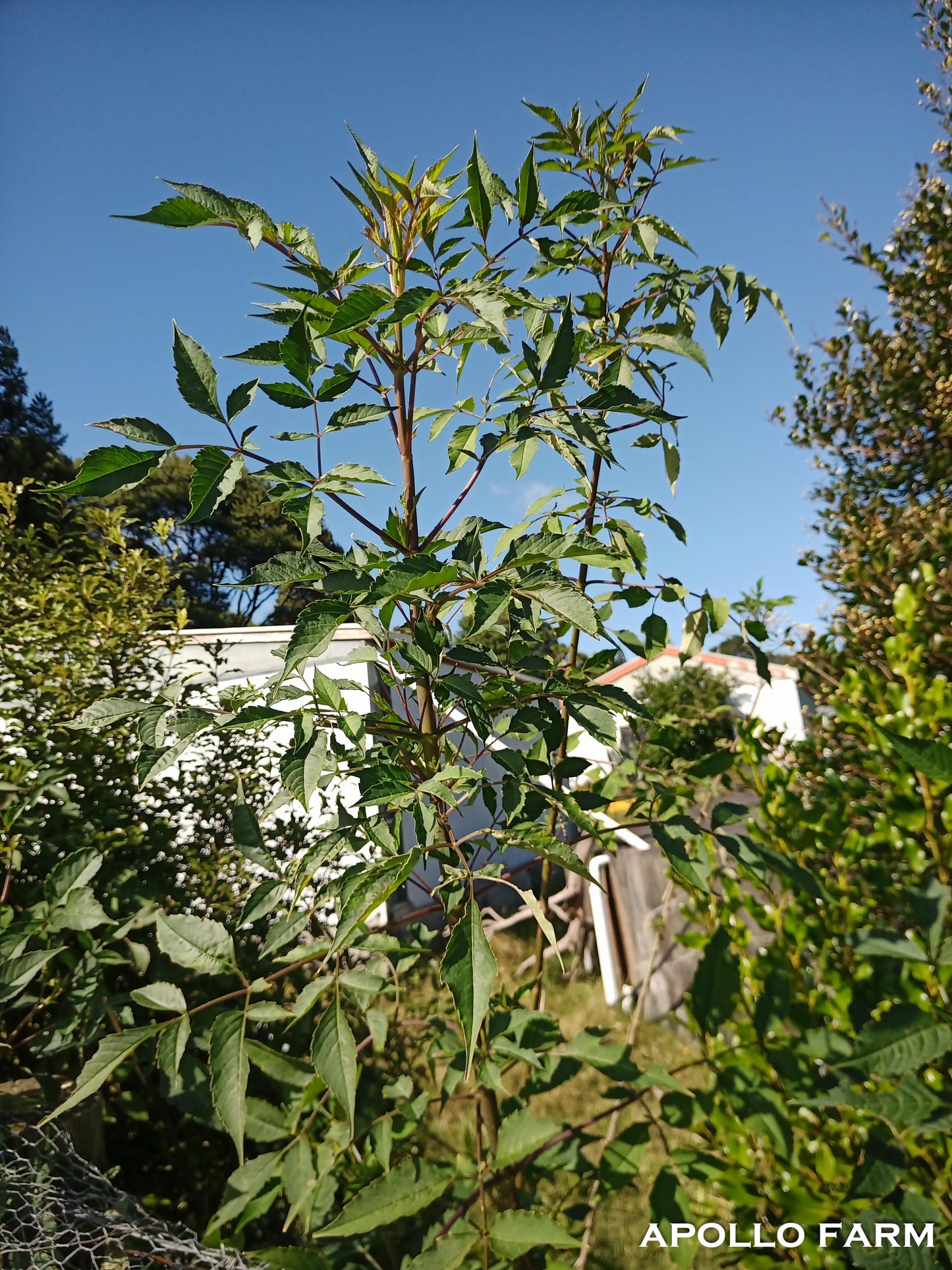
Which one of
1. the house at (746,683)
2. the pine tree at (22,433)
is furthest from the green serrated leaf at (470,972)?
the pine tree at (22,433)

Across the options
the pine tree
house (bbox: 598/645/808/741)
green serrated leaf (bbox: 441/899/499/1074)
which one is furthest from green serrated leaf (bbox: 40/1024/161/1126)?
the pine tree

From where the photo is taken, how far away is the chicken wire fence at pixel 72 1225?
3.36 feet

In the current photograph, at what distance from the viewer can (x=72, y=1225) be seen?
1.14 metres

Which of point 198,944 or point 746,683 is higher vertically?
point 746,683

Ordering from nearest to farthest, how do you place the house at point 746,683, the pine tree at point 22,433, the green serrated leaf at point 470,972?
the green serrated leaf at point 470,972, the house at point 746,683, the pine tree at point 22,433

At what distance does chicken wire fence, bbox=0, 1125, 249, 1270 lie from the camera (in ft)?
3.36

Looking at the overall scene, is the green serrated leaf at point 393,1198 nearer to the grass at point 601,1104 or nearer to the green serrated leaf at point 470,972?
the grass at point 601,1104

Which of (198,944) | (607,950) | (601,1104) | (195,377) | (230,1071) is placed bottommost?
(601,1104)

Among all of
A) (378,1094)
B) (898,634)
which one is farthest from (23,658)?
(898,634)

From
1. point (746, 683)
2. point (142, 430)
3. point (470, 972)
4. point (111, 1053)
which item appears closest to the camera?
point (470, 972)

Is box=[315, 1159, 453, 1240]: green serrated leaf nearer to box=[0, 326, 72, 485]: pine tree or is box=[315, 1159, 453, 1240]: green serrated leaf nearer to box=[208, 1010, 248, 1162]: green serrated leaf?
box=[208, 1010, 248, 1162]: green serrated leaf

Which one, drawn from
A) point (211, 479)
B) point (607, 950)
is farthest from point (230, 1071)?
point (607, 950)

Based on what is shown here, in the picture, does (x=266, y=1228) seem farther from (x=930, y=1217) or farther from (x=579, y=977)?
(x=579, y=977)

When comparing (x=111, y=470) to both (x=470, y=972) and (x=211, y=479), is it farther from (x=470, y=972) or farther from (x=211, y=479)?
(x=470, y=972)
